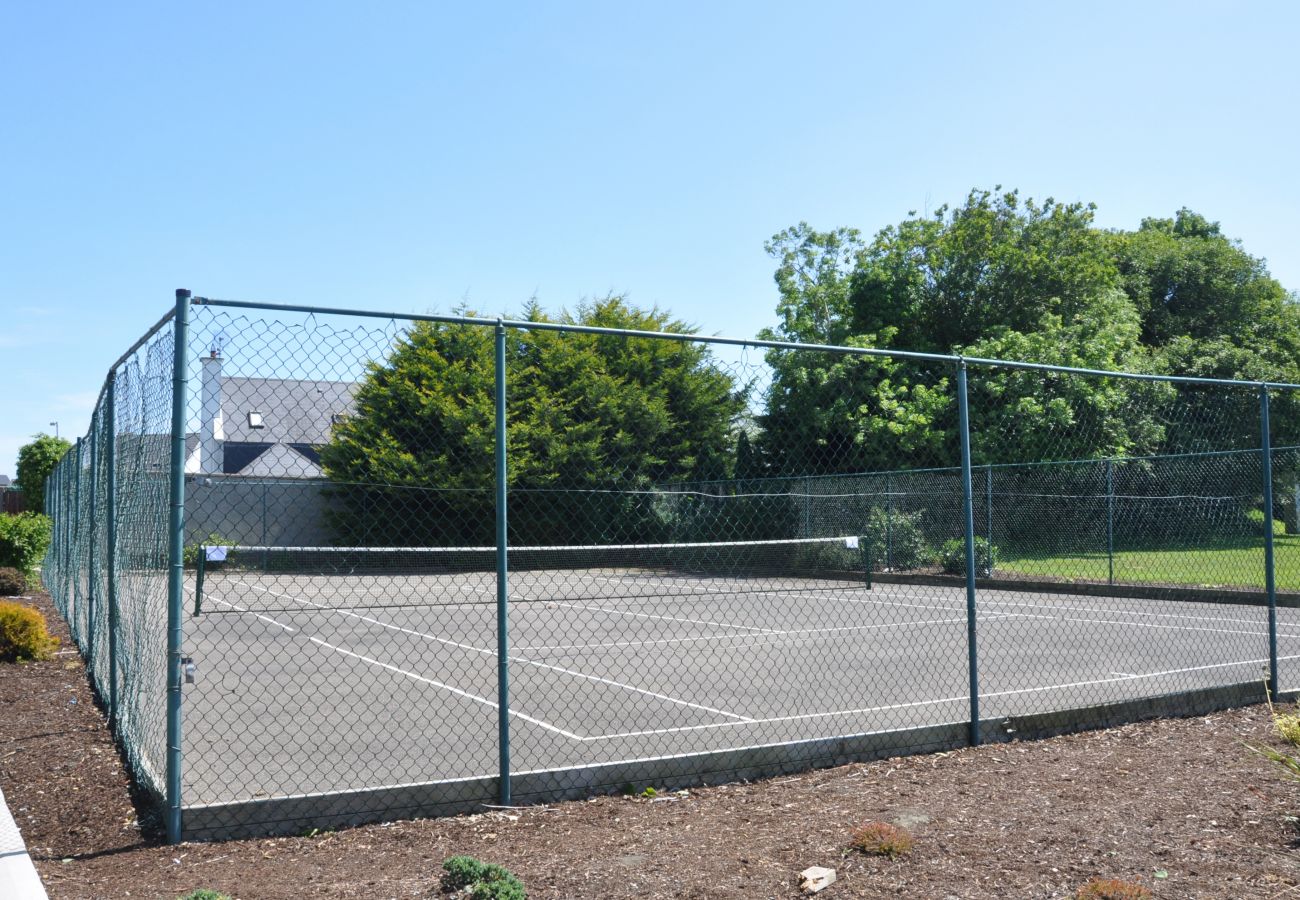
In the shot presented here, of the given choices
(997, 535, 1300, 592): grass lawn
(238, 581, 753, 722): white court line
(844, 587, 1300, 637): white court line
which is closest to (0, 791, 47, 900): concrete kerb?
(238, 581, 753, 722): white court line

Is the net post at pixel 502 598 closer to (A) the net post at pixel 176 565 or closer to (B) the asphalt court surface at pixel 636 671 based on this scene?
(B) the asphalt court surface at pixel 636 671

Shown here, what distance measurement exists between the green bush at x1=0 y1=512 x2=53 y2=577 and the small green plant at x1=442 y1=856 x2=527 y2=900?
19256mm

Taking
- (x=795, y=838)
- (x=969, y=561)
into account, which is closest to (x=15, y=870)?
(x=795, y=838)

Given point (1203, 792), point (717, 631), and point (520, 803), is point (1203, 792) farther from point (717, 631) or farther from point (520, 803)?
point (717, 631)

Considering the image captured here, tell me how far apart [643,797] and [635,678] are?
4851mm

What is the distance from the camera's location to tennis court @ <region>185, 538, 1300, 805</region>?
23.9 feet

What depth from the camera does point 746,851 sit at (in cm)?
477

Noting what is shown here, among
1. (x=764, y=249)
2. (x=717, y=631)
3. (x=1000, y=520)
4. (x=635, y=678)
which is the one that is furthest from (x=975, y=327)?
(x=635, y=678)

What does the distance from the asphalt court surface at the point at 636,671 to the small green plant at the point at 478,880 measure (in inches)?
70.7

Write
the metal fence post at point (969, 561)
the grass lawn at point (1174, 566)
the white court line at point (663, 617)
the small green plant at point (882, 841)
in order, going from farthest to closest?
the grass lawn at point (1174, 566) < the white court line at point (663, 617) < the metal fence post at point (969, 561) < the small green plant at point (882, 841)

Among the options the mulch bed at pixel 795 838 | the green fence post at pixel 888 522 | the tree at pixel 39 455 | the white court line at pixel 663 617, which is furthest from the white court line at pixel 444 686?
the tree at pixel 39 455

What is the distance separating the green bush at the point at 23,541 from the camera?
67.7 feet

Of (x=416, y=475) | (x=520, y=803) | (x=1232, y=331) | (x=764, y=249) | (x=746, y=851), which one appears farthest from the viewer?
(x=1232, y=331)

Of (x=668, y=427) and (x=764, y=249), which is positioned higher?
(x=764, y=249)
